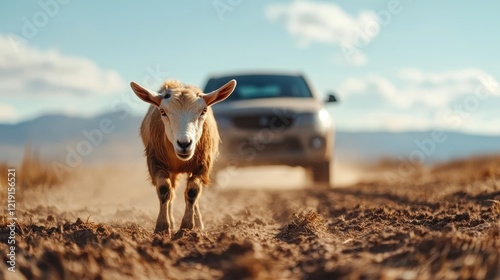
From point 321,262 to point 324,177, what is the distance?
7360 millimetres

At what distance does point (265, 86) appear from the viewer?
1113cm

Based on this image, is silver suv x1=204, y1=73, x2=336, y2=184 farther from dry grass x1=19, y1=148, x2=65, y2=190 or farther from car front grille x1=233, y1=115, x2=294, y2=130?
dry grass x1=19, y1=148, x2=65, y2=190

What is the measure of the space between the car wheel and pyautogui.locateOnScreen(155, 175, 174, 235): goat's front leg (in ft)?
16.3

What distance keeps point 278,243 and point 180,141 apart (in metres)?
1.13

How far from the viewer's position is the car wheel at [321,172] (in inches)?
415

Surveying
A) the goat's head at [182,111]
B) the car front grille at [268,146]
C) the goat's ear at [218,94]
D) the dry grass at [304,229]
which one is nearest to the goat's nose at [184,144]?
the goat's head at [182,111]

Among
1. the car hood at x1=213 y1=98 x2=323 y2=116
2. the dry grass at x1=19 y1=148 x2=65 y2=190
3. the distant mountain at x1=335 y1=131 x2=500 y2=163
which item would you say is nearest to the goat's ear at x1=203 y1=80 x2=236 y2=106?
the car hood at x1=213 y1=98 x2=323 y2=116

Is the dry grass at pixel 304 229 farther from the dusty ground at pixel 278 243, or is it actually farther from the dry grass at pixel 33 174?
the dry grass at pixel 33 174

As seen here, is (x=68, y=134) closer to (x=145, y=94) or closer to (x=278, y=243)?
(x=145, y=94)

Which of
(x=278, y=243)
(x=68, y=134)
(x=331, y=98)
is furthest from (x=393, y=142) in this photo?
(x=278, y=243)

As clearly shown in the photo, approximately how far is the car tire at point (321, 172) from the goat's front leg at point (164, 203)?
497 centimetres

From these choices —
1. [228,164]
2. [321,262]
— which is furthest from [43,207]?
[321,262]

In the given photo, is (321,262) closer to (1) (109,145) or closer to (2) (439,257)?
(2) (439,257)

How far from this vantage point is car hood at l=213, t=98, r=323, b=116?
32.6 feet
